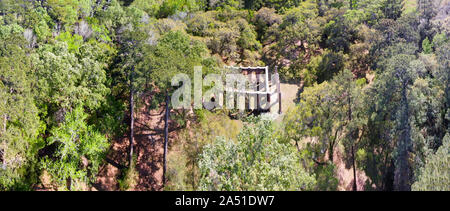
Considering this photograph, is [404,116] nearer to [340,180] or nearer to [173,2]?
[340,180]

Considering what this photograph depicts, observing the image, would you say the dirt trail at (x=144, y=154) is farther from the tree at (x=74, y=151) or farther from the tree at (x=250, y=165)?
the tree at (x=250, y=165)

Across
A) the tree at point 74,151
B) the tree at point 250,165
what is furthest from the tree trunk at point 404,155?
the tree at point 74,151

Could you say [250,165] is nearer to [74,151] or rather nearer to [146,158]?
[74,151]

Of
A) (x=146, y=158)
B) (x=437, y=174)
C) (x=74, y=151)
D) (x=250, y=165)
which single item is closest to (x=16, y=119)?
(x=74, y=151)

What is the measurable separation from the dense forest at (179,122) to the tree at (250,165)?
5cm

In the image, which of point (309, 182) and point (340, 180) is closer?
point (309, 182)

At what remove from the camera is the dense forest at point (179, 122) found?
603 inches

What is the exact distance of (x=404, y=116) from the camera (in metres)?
19.8

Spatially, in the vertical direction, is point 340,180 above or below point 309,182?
below

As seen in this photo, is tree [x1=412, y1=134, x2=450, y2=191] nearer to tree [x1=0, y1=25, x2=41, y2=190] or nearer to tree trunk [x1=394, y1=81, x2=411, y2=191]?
tree trunk [x1=394, y1=81, x2=411, y2=191]

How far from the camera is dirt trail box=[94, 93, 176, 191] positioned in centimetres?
2270

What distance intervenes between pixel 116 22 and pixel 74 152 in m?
16.8

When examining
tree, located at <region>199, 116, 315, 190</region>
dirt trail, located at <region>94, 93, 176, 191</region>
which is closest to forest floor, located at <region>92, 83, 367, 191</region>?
dirt trail, located at <region>94, 93, 176, 191</region>
